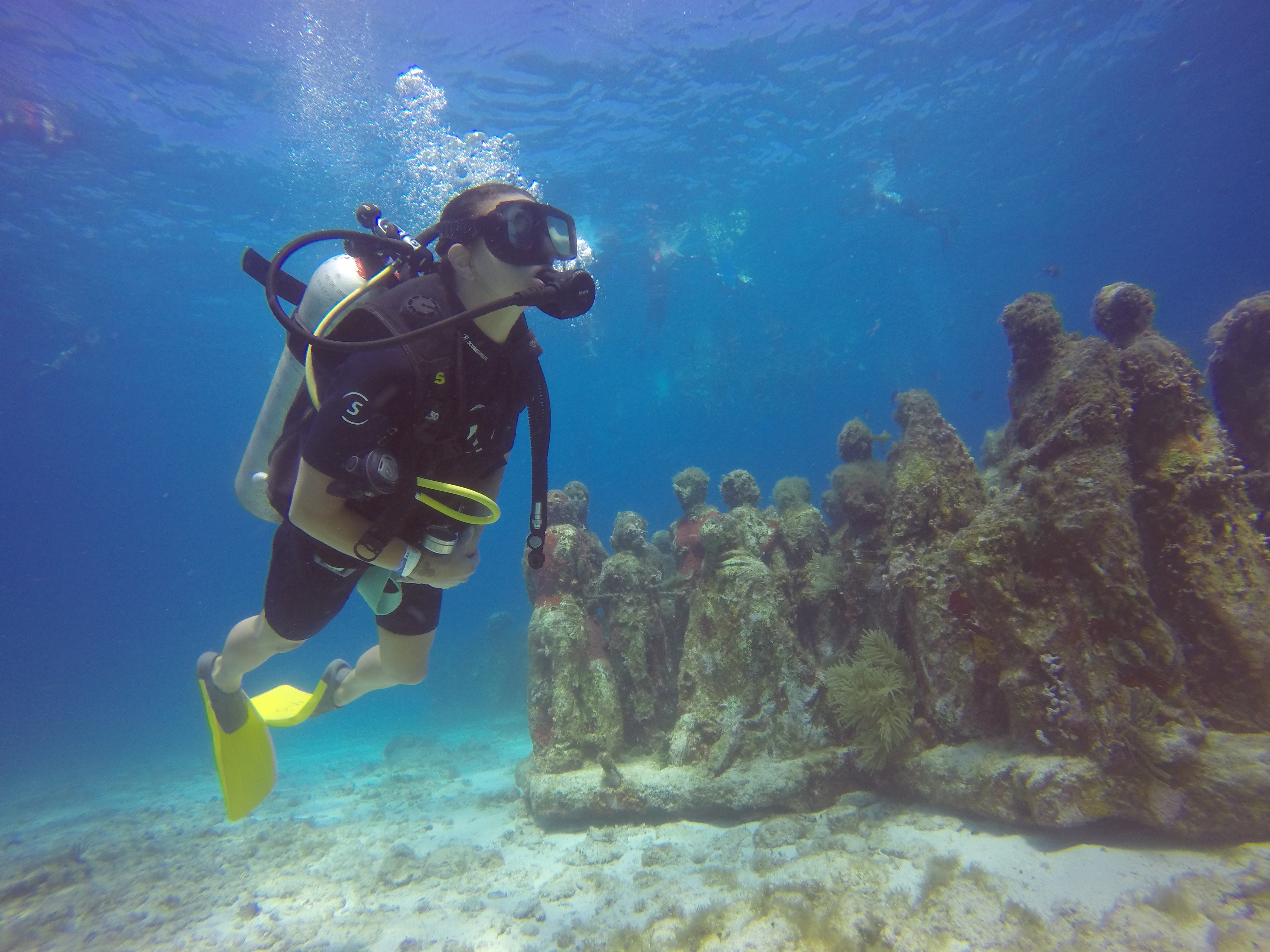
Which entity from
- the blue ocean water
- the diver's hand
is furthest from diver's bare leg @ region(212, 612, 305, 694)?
the blue ocean water

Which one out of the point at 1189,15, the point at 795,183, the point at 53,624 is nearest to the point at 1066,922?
the point at 795,183

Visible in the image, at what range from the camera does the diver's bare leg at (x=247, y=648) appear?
3.46 m

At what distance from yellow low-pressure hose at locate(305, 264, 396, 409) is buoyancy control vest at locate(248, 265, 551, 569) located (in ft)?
0.09

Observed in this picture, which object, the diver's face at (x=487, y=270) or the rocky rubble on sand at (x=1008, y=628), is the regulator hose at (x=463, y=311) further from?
the rocky rubble on sand at (x=1008, y=628)

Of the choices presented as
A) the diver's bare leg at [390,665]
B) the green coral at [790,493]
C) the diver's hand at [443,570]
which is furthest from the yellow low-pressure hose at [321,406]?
the green coral at [790,493]

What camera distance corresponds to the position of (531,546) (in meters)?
3.11

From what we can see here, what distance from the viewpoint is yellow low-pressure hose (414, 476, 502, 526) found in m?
2.33

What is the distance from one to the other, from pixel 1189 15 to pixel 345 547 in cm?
4031

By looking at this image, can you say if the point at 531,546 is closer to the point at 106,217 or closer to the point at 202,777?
the point at 202,777

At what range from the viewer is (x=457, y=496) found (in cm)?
271

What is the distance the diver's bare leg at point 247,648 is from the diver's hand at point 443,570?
127 cm

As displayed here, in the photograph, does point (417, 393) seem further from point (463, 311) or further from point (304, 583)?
point (304, 583)

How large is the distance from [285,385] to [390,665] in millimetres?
2065

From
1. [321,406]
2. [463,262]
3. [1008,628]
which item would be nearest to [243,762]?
[321,406]
